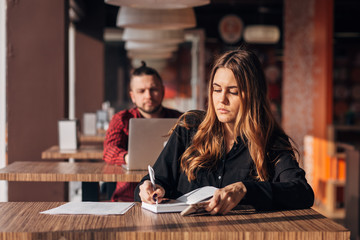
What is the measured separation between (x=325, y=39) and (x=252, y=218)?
578cm

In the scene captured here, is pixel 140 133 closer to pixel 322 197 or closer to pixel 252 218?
pixel 252 218

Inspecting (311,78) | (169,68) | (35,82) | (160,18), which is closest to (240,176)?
(160,18)

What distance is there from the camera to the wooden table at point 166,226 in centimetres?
174

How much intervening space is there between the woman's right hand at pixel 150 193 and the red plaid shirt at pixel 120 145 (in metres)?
1.20

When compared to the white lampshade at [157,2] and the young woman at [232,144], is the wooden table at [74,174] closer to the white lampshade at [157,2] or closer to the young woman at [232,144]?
the young woman at [232,144]

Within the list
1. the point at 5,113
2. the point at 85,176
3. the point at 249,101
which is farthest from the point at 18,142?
the point at 249,101

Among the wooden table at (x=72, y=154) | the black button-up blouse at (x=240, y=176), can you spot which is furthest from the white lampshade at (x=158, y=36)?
the black button-up blouse at (x=240, y=176)

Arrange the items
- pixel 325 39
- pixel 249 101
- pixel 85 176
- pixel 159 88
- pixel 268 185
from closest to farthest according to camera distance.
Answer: pixel 268 185, pixel 249 101, pixel 85 176, pixel 159 88, pixel 325 39

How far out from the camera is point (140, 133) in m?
3.15

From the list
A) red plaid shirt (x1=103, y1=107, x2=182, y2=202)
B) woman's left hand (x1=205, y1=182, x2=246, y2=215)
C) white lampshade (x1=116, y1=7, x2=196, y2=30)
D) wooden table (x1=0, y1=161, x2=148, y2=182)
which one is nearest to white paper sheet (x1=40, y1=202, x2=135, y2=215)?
woman's left hand (x1=205, y1=182, x2=246, y2=215)

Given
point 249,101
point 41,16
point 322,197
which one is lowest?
point 322,197

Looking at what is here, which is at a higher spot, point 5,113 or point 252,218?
point 5,113

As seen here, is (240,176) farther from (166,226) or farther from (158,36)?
(158,36)

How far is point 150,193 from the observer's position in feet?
6.98
